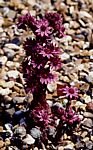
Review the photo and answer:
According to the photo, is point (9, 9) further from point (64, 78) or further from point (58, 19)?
point (58, 19)

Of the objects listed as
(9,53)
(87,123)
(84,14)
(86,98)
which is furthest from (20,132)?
(84,14)

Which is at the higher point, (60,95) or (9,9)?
(9,9)

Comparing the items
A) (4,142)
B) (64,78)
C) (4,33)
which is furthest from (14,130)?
(4,33)

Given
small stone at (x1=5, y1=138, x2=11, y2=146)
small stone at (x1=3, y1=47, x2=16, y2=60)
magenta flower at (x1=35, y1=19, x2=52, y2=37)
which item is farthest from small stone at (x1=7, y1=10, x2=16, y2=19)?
small stone at (x1=5, y1=138, x2=11, y2=146)

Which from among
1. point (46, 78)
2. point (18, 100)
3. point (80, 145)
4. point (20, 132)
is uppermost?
point (46, 78)

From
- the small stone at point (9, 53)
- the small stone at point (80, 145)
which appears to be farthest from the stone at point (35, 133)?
the small stone at point (9, 53)

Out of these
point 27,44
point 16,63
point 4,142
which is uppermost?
point 27,44

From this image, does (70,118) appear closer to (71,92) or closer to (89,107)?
(71,92)
